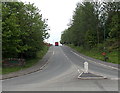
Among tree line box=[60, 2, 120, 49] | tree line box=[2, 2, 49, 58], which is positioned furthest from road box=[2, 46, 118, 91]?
tree line box=[60, 2, 120, 49]

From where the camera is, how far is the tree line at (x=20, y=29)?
29550 mm

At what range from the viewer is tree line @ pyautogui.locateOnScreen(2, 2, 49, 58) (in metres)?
29.5

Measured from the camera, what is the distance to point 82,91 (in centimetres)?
1134

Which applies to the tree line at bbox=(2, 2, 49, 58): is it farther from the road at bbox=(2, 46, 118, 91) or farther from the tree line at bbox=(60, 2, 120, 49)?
the tree line at bbox=(60, 2, 120, 49)

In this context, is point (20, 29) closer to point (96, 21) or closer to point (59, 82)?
point (59, 82)

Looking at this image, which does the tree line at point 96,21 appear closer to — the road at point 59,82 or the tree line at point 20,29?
the tree line at point 20,29

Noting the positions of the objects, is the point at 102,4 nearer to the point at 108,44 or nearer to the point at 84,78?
the point at 108,44

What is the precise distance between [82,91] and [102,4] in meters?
49.4

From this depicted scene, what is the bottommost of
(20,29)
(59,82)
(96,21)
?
(59,82)

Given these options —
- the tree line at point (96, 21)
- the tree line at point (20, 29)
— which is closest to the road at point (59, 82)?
the tree line at point (20, 29)

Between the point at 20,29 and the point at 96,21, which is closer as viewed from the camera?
the point at 20,29

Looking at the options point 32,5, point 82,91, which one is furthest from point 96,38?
point 82,91

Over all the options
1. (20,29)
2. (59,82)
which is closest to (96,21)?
(20,29)

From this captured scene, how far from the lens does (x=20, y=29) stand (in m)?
33.7
